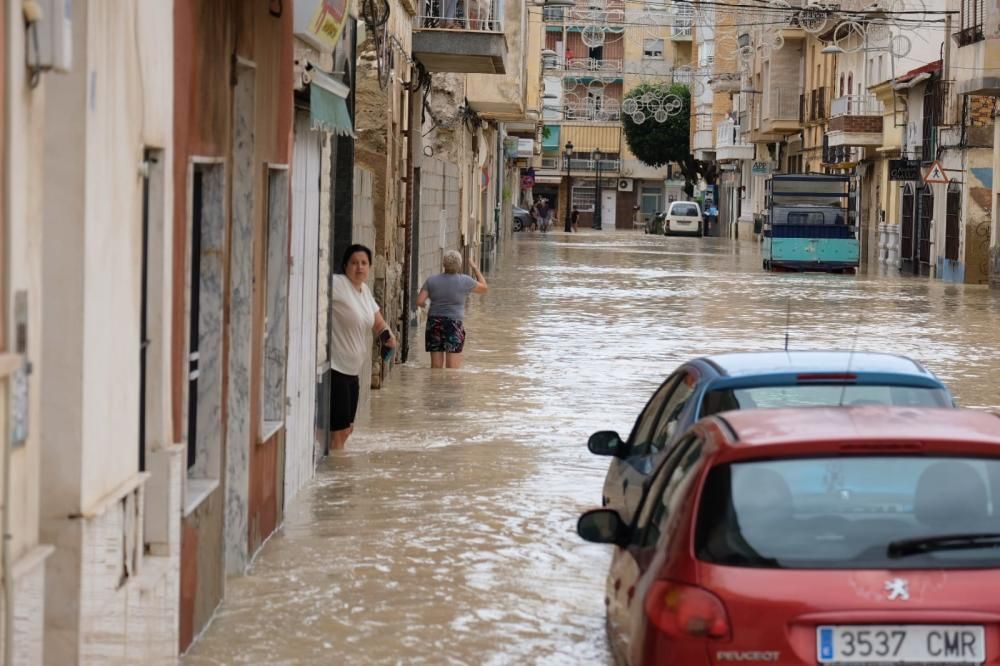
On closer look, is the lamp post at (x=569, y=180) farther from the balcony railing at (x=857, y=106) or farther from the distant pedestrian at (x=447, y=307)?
the distant pedestrian at (x=447, y=307)

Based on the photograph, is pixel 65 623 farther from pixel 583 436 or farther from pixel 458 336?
pixel 458 336

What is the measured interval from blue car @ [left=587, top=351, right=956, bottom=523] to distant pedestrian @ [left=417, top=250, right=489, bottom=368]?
10915mm

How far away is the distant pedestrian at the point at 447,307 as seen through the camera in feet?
65.1

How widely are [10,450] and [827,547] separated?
2240 mm

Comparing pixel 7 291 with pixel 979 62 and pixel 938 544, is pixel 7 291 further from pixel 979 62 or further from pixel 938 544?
pixel 979 62

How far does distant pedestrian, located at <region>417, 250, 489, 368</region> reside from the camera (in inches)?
781

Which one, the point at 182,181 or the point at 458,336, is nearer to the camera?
the point at 182,181

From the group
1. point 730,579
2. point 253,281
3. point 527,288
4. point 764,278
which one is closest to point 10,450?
point 730,579

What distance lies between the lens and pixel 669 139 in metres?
111

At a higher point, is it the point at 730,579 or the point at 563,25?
the point at 563,25

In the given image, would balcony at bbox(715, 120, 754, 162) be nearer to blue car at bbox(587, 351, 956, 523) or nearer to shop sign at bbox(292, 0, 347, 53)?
shop sign at bbox(292, 0, 347, 53)

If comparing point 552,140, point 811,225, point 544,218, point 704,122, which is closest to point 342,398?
point 811,225

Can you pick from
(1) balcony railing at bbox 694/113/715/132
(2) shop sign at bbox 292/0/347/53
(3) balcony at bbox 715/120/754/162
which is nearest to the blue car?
(2) shop sign at bbox 292/0/347/53

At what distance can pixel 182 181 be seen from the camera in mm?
7559
